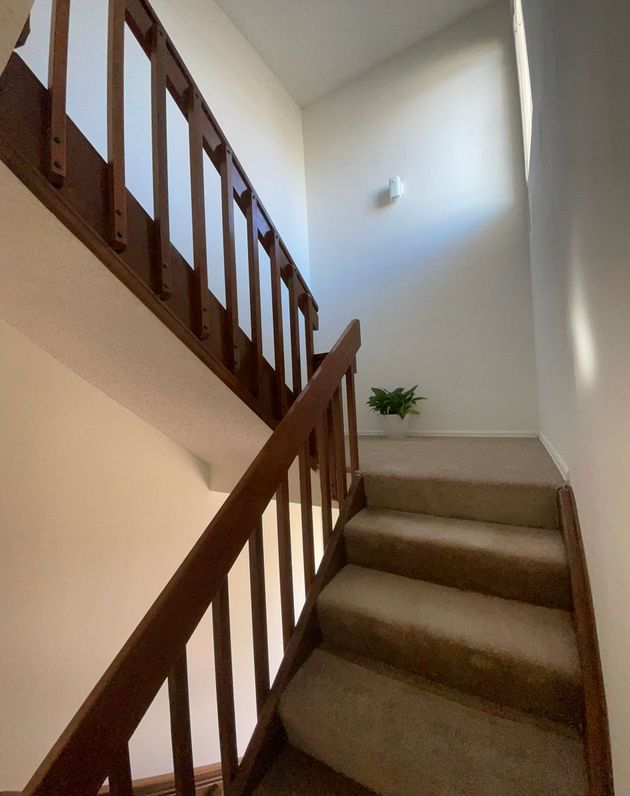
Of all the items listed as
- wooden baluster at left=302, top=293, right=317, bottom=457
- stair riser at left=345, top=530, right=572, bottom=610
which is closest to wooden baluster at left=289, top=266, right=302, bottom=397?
wooden baluster at left=302, top=293, right=317, bottom=457

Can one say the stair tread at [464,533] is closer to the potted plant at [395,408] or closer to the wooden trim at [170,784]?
the potted plant at [395,408]

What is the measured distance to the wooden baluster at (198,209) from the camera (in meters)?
1.52

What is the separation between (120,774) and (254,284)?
171 cm

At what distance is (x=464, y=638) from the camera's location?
1182 mm

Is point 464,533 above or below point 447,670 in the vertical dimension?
above

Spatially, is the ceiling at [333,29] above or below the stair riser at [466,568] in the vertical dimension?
above

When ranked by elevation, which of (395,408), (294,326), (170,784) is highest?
(294,326)

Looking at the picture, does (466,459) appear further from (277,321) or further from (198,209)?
(198,209)

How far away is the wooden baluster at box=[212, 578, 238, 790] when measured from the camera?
109 centimetres

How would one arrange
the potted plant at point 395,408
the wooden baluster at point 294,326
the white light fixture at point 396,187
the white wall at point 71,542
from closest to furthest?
the white wall at point 71,542
the wooden baluster at point 294,326
the potted plant at point 395,408
the white light fixture at point 396,187

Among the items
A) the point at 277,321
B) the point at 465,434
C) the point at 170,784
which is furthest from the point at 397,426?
the point at 170,784

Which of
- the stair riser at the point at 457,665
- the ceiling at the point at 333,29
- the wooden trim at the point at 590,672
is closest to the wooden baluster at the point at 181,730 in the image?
the stair riser at the point at 457,665

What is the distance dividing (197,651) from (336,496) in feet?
6.23

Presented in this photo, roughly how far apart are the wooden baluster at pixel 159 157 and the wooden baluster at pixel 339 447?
868mm
